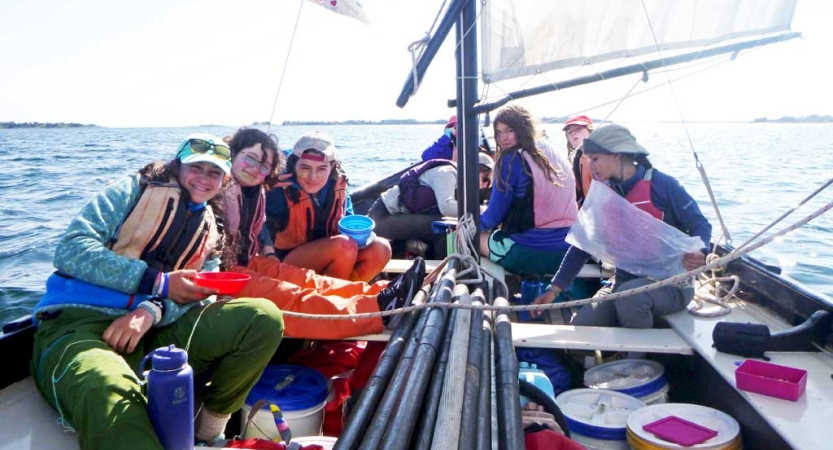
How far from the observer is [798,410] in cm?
205

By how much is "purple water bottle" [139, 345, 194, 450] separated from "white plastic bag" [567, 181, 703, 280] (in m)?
1.94

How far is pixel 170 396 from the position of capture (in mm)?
1775

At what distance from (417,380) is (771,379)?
1.12 m

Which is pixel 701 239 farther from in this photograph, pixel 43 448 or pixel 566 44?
pixel 43 448

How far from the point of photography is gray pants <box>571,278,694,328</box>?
2.89 meters

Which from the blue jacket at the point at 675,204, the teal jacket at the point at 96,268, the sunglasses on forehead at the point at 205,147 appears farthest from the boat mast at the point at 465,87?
the teal jacket at the point at 96,268

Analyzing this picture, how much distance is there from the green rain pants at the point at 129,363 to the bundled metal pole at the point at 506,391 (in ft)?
2.51

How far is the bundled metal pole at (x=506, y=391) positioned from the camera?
1.74 m

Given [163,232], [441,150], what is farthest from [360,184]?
[163,232]

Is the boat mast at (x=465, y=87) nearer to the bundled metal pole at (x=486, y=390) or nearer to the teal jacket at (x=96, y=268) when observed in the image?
the bundled metal pole at (x=486, y=390)

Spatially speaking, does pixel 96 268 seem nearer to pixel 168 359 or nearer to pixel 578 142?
pixel 168 359

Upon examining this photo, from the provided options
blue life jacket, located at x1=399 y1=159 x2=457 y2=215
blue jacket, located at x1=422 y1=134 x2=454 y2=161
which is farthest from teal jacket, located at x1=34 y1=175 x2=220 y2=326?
blue jacket, located at x1=422 y1=134 x2=454 y2=161

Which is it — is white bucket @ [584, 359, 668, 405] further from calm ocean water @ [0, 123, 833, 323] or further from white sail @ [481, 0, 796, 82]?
white sail @ [481, 0, 796, 82]

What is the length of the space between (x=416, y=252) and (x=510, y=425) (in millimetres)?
3226
